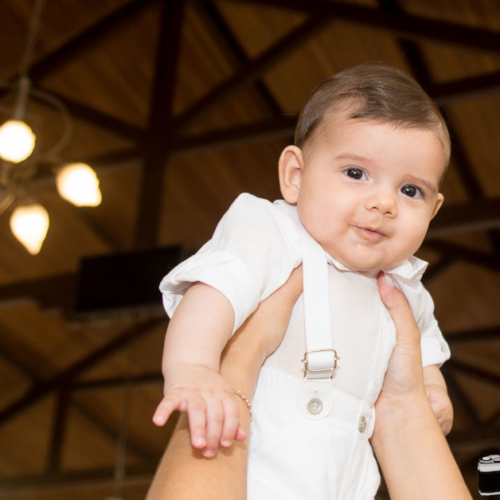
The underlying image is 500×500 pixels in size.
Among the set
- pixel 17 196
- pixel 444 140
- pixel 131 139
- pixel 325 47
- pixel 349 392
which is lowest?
pixel 349 392

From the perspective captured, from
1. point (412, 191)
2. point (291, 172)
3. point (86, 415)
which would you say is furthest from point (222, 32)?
point (412, 191)

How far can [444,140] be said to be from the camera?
1.16m

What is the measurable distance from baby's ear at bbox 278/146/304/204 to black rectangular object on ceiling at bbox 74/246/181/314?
3698 millimetres

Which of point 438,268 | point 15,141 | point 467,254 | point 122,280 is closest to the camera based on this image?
point 15,141

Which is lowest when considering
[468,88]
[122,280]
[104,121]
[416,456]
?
[416,456]

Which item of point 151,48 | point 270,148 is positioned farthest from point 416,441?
point 270,148

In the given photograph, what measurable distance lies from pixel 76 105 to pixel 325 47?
6.06 ft

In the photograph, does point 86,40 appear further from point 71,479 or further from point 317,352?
point 317,352

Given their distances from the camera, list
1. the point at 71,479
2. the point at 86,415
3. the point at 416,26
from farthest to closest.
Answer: the point at 86,415 < the point at 71,479 < the point at 416,26

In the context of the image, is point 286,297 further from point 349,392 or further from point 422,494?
point 422,494

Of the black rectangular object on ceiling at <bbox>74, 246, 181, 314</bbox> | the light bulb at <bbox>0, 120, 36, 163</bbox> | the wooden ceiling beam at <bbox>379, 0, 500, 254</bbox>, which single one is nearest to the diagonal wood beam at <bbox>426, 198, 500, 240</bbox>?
the wooden ceiling beam at <bbox>379, 0, 500, 254</bbox>

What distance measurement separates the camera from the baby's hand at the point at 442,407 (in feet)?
3.89

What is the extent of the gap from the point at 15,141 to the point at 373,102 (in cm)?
327

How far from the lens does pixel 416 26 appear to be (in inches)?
202
